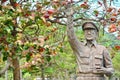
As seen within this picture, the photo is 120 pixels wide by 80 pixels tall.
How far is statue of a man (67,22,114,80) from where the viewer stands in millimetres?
5684

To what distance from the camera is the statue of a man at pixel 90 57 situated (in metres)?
5.68

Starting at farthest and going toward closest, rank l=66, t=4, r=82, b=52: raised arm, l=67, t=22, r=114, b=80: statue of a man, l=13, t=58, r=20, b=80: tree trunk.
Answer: l=13, t=58, r=20, b=80: tree trunk < l=67, t=22, r=114, b=80: statue of a man < l=66, t=4, r=82, b=52: raised arm

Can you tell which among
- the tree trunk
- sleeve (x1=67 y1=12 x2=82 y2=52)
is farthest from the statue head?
the tree trunk

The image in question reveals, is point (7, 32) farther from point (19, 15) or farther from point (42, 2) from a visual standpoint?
point (42, 2)

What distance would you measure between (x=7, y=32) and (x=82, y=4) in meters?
2.34

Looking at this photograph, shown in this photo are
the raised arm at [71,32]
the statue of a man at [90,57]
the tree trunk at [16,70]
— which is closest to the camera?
the raised arm at [71,32]

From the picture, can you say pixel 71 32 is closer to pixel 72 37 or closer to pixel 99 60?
pixel 72 37

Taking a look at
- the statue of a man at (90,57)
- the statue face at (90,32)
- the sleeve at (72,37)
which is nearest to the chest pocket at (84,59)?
the statue of a man at (90,57)

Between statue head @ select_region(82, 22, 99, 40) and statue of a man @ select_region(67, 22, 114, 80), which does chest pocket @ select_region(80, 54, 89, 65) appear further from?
statue head @ select_region(82, 22, 99, 40)

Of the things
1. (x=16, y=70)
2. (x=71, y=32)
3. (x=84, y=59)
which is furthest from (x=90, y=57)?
(x=16, y=70)

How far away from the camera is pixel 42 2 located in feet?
19.9

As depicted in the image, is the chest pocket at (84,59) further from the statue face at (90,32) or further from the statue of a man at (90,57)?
the statue face at (90,32)

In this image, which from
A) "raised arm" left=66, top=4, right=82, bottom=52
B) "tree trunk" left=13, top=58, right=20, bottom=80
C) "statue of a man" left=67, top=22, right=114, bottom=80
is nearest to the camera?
"raised arm" left=66, top=4, right=82, bottom=52

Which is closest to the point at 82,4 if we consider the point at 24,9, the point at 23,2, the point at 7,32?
the point at 23,2
